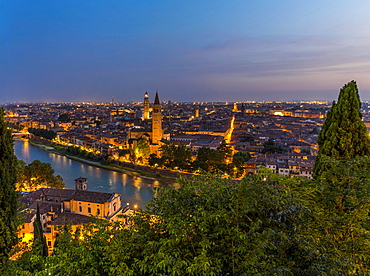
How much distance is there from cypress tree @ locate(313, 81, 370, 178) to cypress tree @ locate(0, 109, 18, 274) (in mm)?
3279

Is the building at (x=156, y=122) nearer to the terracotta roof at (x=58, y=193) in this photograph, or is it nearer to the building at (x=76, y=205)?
the terracotta roof at (x=58, y=193)

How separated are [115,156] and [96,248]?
1478 cm

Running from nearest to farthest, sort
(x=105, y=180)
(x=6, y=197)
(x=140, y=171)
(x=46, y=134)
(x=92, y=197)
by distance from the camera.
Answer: (x=6, y=197) < (x=92, y=197) < (x=105, y=180) < (x=140, y=171) < (x=46, y=134)

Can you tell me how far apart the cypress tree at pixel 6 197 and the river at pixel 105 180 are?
614 cm

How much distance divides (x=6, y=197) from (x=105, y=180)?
9860 mm

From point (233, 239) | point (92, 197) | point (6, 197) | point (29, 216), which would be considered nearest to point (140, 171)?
point (92, 197)

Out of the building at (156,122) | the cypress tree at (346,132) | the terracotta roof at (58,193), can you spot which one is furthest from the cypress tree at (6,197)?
the building at (156,122)

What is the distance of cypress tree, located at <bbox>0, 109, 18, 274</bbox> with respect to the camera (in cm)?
218

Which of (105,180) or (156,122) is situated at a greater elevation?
(156,122)

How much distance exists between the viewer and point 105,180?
11773mm

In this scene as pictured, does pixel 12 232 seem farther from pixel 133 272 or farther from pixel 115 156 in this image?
pixel 115 156

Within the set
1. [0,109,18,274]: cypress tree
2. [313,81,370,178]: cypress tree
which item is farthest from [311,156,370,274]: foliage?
[0,109,18,274]: cypress tree

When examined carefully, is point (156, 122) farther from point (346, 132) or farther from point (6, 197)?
point (6, 197)

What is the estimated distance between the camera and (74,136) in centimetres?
2155
